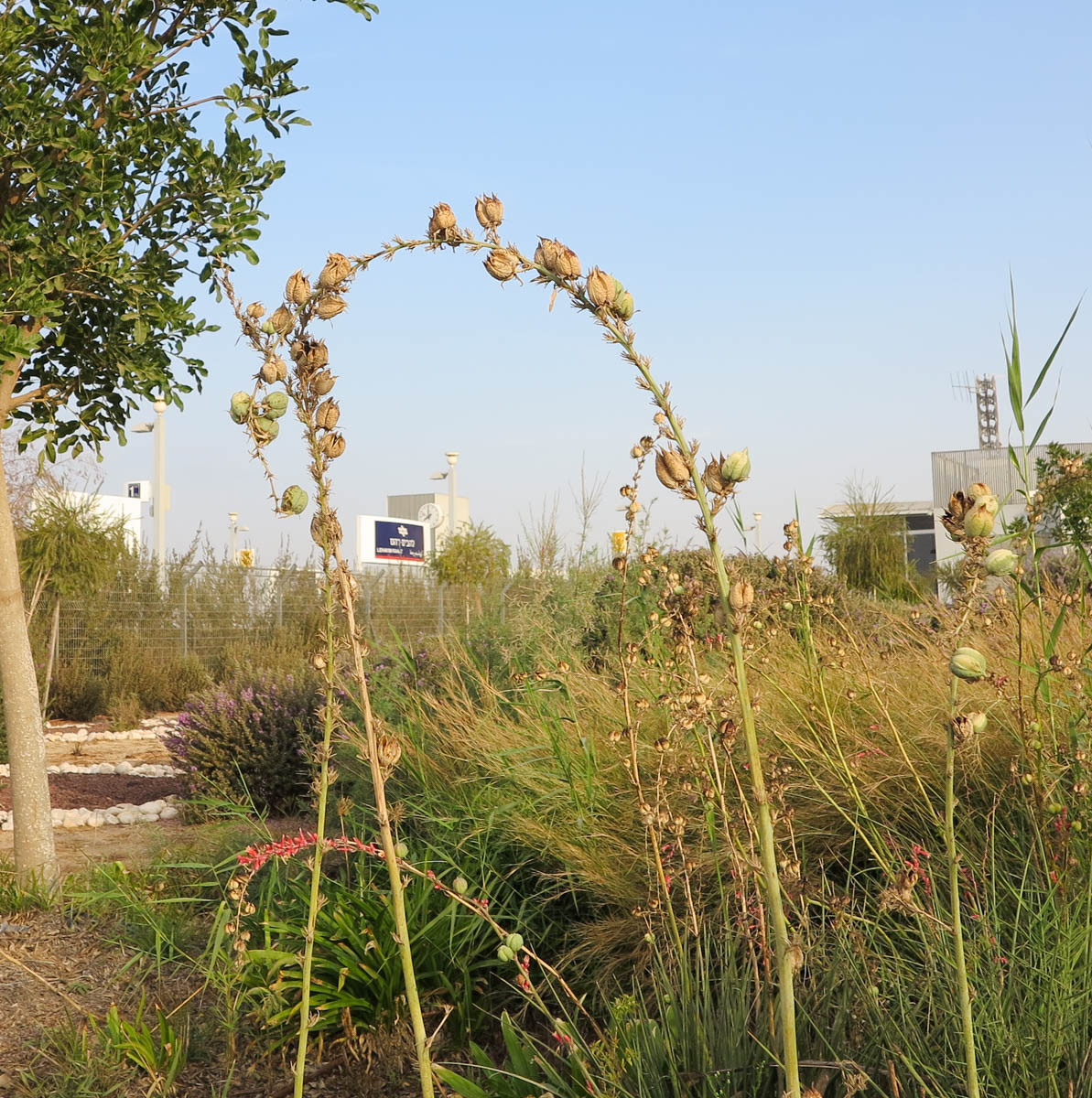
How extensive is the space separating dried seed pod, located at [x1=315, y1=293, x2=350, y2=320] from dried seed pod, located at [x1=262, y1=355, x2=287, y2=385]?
0.27 ft

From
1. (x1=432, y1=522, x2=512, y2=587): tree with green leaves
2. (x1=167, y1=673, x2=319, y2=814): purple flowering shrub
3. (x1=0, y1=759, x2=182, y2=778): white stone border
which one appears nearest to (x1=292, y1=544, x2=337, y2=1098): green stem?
(x1=167, y1=673, x2=319, y2=814): purple flowering shrub

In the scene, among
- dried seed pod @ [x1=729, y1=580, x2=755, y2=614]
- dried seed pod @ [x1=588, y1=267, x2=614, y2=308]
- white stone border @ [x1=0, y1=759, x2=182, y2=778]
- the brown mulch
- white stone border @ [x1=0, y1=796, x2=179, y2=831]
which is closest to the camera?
dried seed pod @ [x1=729, y1=580, x2=755, y2=614]

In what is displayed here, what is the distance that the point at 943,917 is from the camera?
2.35m

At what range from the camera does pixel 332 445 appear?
1.28m

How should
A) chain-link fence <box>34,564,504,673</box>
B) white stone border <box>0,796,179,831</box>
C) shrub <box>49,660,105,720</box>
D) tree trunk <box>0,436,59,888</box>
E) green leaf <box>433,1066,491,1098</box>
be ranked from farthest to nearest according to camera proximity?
chain-link fence <box>34,564,504,673</box> < shrub <box>49,660,105,720</box> < white stone border <box>0,796,179,831</box> < tree trunk <box>0,436,59,888</box> < green leaf <box>433,1066,491,1098</box>

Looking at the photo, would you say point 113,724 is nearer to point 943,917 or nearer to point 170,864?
point 170,864

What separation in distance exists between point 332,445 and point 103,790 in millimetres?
7286

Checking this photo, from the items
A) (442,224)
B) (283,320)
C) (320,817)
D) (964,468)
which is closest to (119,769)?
(320,817)

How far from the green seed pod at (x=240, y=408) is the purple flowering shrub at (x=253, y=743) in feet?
16.0

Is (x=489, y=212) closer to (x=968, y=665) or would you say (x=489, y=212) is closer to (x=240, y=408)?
(x=240, y=408)

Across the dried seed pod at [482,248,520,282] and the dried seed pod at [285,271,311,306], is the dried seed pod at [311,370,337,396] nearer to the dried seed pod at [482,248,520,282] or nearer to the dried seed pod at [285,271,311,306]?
the dried seed pod at [285,271,311,306]

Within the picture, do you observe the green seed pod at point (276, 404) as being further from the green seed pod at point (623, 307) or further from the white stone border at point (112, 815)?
the white stone border at point (112, 815)

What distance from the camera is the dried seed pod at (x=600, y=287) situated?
1.06 m

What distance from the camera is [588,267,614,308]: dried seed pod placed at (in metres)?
1.06
